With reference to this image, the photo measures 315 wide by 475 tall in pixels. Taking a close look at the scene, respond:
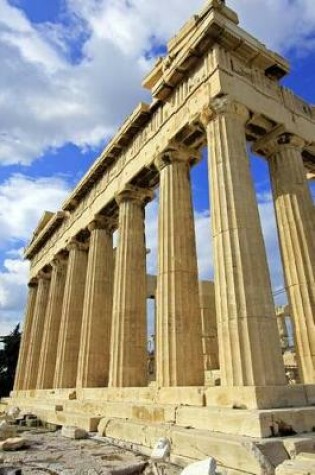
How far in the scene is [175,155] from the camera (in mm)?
13516

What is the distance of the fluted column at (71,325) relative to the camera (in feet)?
64.7

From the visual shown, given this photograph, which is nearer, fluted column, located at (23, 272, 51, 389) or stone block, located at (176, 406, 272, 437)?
stone block, located at (176, 406, 272, 437)

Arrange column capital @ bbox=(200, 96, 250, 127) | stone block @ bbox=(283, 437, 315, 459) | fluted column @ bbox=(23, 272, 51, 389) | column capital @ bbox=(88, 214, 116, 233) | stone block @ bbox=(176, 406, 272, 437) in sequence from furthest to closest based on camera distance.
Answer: fluted column @ bbox=(23, 272, 51, 389) → column capital @ bbox=(88, 214, 116, 233) → column capital @ bbox=(200, 96, 250, 127) → stone block @ bbox=(176, 406, 272, 437) → stone block @ bbox=(283, 437, 315, 459)

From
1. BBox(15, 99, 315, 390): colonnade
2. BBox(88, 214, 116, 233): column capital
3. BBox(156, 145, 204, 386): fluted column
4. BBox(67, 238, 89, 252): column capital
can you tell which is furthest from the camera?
BBox(67, 238, 89, 252): column capital

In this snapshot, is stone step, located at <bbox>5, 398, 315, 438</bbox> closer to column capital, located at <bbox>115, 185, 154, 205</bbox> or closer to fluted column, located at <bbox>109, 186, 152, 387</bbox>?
fluted column, located at <bbox>109, 186, 152, 387</bbox>

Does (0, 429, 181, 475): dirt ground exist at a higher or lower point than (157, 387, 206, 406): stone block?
lower

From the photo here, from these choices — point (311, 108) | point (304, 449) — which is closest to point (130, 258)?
point (311, 108)

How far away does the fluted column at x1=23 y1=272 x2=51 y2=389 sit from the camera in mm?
26172

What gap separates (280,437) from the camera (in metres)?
6.51

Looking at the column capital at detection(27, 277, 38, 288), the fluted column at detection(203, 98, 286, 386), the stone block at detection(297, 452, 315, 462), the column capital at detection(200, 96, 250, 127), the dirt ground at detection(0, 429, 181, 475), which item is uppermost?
the column capital at detection(27, 277, 38, 288)

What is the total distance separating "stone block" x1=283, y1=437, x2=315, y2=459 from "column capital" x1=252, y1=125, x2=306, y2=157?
9.52 metres

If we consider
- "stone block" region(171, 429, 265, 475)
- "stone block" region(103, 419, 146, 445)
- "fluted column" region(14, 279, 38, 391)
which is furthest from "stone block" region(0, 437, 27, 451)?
"fluted column" region(14, 279, 38, 391)

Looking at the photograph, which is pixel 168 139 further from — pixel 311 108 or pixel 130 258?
pixel 311 108

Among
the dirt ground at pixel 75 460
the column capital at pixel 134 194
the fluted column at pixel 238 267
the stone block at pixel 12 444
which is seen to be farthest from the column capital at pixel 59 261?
the stone block at pixel 12 444
